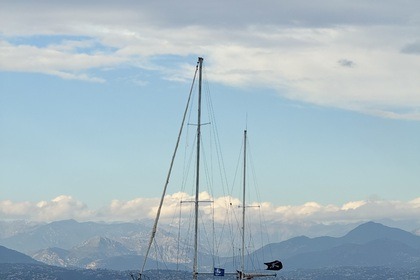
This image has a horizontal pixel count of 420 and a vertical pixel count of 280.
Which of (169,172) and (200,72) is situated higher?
(200,72)

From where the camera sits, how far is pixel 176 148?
446 ft

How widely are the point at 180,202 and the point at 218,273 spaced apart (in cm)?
1158

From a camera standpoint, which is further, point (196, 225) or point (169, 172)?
point (169, 172)

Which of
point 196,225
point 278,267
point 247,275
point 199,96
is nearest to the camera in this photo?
point 196,225

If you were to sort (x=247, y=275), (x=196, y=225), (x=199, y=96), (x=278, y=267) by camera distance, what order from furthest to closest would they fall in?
(x=247, y=275)
(x=278, y=267)
(x=199, y=96)
(x=196, y=225)

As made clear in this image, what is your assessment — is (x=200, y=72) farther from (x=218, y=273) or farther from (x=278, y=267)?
(x=278, y=267)

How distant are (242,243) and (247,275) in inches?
291

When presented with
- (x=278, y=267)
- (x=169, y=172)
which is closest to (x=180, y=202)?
(x=169, y=172)

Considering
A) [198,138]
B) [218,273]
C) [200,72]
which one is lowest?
[218,273]

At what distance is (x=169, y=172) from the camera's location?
136 m

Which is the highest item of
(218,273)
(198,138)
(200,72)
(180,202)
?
(200,72)

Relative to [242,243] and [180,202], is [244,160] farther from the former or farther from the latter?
[180,202]

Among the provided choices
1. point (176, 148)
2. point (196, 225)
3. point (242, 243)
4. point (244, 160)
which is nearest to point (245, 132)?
point (244, 160)

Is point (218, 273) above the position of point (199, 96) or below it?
below
